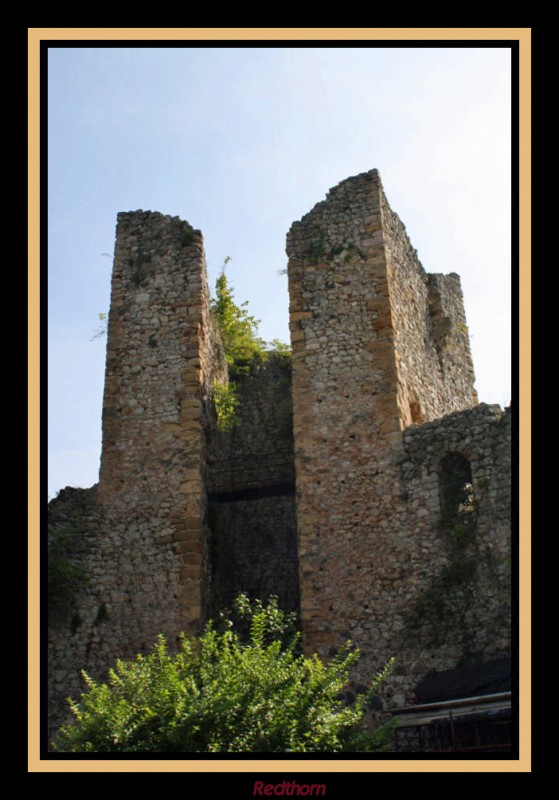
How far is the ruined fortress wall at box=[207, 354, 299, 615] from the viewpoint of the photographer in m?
16.4

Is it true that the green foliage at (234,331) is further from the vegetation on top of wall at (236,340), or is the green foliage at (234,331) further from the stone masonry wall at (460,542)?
the stone masonry wall at (460,542)

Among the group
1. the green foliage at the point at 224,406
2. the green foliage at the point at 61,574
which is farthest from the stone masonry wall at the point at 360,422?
the green foliage at the point at 61,574

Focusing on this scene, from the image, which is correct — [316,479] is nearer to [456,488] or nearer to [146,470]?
[456,488]

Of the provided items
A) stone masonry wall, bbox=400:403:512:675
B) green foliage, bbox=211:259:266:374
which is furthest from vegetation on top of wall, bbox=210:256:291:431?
stone masonry wall, bbox=400:403:512:675

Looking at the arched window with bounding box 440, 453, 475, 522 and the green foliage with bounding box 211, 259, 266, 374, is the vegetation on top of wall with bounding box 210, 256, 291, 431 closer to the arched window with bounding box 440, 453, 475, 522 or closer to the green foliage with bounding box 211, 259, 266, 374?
the green foliage with bounding box 211, 259, 266, 374

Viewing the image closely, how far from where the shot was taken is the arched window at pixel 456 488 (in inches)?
550

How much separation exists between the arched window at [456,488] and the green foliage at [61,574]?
591cm

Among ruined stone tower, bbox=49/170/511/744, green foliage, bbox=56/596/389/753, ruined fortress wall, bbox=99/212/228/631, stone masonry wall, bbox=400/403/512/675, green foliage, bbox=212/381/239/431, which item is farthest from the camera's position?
green foliage, bbox=212/381/239/431

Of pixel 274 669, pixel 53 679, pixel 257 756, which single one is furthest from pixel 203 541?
pixel 257 756

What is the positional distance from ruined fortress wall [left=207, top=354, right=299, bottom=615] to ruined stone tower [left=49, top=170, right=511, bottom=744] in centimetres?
4

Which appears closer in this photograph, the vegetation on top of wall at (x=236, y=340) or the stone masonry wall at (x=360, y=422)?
the stone masonry wall at (x=360, y=422)

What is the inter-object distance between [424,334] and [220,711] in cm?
943
